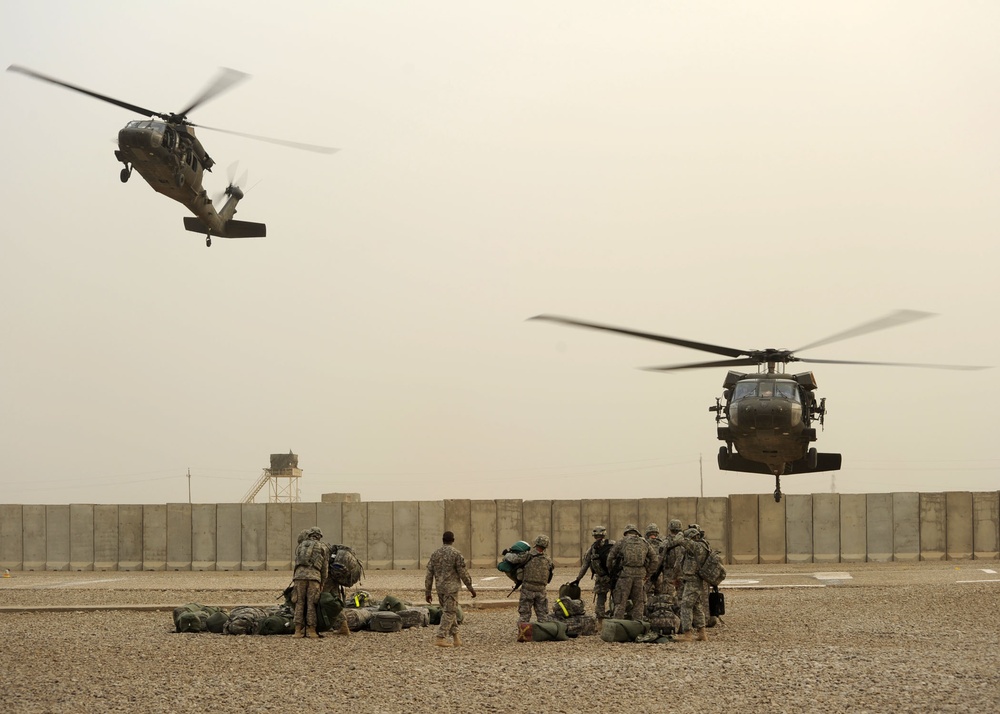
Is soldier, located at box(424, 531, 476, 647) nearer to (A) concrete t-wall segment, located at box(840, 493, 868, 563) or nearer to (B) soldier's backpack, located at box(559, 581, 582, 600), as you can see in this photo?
(B) soldier's backpack, located at box(559, 581, 582, 600)

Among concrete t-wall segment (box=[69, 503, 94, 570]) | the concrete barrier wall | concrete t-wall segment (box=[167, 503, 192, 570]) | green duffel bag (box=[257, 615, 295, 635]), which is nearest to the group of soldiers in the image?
green duffel bag (box=[257, 615, 295, 635])

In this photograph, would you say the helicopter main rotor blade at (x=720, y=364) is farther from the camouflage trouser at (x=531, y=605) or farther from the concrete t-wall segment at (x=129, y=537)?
the concrete t-wall segment at (x=129, y=537)

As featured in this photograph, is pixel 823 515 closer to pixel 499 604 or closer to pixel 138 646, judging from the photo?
pixel 499 604

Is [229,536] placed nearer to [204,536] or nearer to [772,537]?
[204,536]

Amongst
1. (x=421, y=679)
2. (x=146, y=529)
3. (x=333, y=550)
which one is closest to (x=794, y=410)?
(x=333, y=550)

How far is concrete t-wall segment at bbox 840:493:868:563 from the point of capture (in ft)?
104

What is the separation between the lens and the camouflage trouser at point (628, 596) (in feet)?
51.0

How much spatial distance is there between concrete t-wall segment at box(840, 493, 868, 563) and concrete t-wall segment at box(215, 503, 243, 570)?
17.7 meters

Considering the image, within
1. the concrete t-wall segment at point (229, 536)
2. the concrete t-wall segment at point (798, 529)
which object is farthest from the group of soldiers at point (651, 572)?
the concrete t-wall segment at point (229, 536)

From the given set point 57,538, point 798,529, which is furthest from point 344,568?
point 57,538

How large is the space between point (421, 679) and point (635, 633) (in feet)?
13.7

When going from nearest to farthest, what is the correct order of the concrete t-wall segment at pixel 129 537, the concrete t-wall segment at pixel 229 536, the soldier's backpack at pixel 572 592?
1. the soldier's backpack at pixel 572 592
2. the concrete t-wall segment at pixel 229 536
3. the concrete t-wall segment at pixel 129 537

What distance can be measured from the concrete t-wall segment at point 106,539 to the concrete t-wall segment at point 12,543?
2.52 meters

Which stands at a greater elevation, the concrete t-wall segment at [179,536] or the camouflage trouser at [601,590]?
the camouflage trouser at [601,590]
